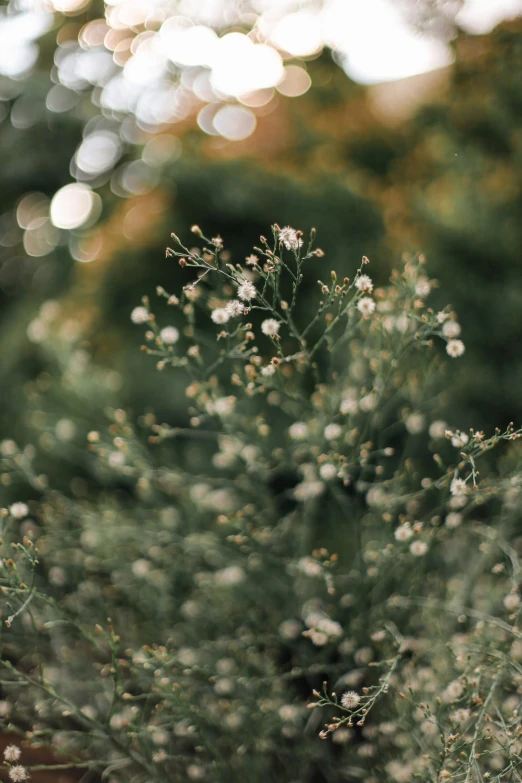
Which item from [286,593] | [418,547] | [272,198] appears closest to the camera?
[418,547]

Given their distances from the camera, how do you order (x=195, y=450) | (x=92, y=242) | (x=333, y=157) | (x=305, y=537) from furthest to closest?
1. (x=92, y=242)
2. (x=333, y=157)
3. (x=195, y=450)
4. (x=305, y=537)

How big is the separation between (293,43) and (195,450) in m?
1.35

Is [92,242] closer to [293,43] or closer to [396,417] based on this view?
[293,43]

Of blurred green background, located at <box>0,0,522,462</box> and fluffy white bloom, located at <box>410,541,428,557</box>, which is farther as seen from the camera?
blurred green background, located at <box>0,0,522,462</box>

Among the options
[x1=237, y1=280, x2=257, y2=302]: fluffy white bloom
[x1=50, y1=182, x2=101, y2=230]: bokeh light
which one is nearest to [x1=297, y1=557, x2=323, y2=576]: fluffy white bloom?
[x1=237, y1=280, x2=257, y2=302]: fluffy white bloom

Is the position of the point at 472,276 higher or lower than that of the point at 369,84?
lower

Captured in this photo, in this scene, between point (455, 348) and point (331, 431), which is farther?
point (331, 431)

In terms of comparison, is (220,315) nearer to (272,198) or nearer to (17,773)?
(17,773)

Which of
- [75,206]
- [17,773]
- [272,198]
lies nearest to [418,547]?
[17,773]

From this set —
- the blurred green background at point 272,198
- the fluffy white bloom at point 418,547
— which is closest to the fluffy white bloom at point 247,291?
the fluffy white bloom at point 418,547

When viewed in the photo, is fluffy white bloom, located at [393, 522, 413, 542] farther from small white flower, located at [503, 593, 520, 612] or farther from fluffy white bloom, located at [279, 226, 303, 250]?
fluffy white bloom, located at [279, 226, 303, 250]

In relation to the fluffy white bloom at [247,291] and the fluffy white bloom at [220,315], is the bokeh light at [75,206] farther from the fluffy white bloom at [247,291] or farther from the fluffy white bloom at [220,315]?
the fluffy white bloom at [247,291]

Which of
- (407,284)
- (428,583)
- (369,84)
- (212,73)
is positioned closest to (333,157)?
(369,84)

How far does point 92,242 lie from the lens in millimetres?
2377
